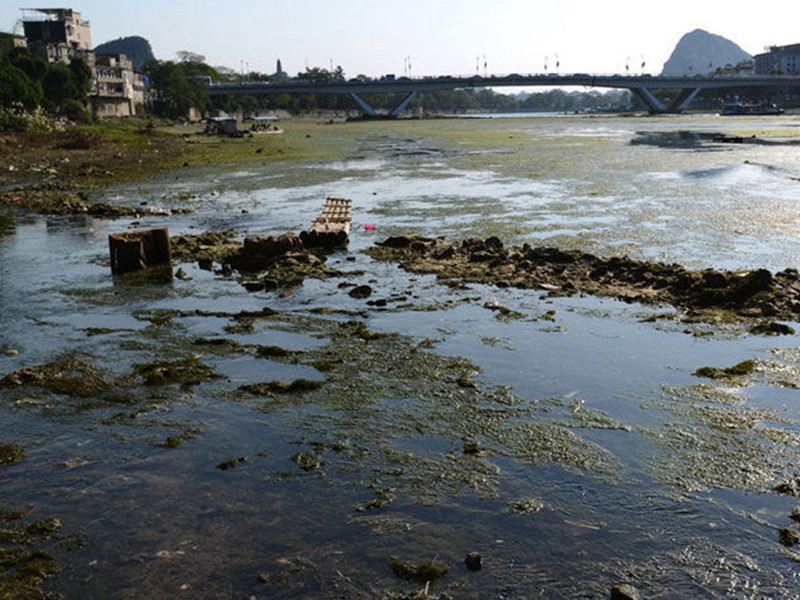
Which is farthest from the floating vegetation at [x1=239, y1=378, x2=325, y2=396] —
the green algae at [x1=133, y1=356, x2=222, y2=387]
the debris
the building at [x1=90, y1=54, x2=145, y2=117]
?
the building at [x1=90, y1=54, x2=145, y2=117]

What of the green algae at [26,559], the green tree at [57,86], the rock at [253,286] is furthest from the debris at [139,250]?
the green tree at [57,86]

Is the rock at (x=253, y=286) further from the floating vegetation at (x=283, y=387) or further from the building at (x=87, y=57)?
the building at (x=87, y=57)

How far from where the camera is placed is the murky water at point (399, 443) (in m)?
6.27

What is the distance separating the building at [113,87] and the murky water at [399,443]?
5037 inches

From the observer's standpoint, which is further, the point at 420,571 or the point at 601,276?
the point at 601,276

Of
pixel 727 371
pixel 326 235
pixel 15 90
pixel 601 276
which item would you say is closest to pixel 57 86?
pixel 15 90

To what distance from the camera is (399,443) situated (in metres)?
8.55

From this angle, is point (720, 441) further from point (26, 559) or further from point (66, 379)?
point (66, 379)

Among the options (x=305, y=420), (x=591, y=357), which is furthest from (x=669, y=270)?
(x=305, y=420)

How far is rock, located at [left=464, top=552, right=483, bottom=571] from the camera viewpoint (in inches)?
245

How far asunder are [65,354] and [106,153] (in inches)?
1967

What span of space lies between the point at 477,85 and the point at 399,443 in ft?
569

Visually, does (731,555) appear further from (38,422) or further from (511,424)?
(38,422)

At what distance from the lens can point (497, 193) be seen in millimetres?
31047
